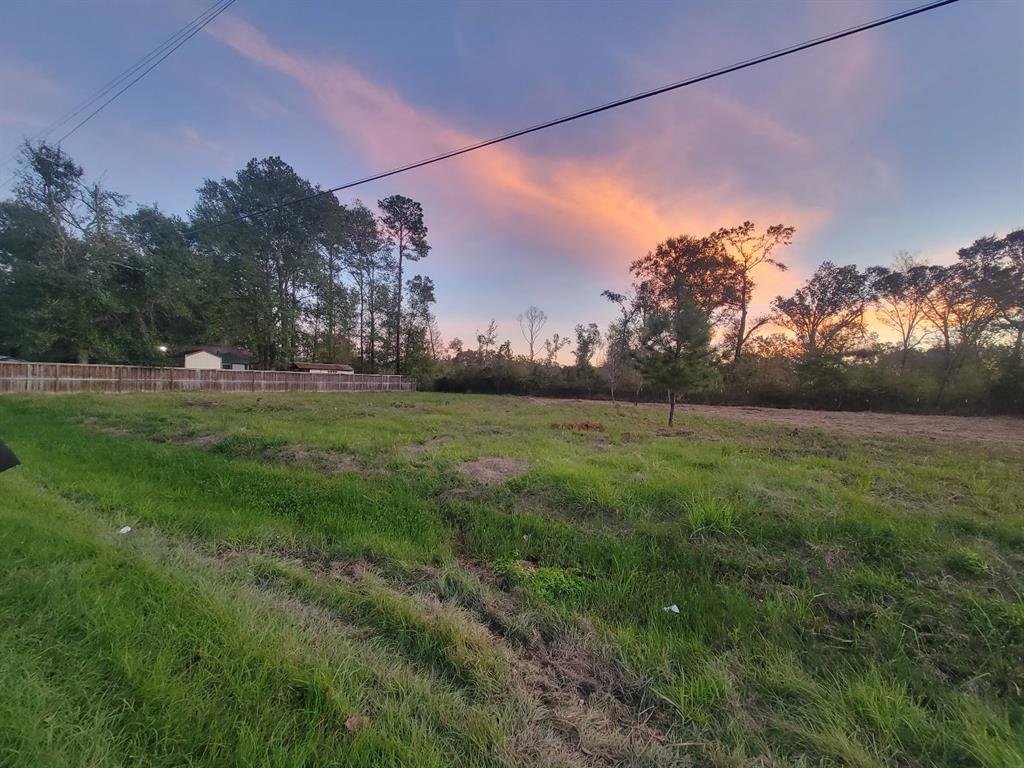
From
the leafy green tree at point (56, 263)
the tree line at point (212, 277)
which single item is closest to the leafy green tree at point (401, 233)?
the tree line at point (212, 277)

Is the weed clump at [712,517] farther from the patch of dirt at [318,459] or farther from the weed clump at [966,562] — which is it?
the patch of dirt at [318,459]

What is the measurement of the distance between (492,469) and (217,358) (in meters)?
34.7

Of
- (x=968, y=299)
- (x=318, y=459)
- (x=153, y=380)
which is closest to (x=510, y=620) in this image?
(x=318, y=459)

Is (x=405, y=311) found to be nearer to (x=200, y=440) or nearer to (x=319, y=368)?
(x=319, y=368)

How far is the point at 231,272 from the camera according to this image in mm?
30984

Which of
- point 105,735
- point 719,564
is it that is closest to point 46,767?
point 105,735

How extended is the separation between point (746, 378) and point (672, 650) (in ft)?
101

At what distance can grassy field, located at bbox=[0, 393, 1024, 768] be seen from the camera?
167 cm

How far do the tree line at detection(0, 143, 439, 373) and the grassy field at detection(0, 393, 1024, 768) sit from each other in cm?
1088

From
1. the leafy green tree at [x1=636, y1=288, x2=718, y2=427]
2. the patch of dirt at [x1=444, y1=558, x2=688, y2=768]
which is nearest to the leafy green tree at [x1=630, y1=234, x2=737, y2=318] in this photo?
the leafy green tree at [x1=636, y1=288, x2=718, y2=427]

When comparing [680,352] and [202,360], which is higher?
[680,352]

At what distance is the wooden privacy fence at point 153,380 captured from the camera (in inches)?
668

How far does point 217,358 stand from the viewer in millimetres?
31531

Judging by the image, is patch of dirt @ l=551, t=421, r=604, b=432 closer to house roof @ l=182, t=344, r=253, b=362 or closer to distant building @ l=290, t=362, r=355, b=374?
distant building @ l=290, t=362, r=355, b=374
